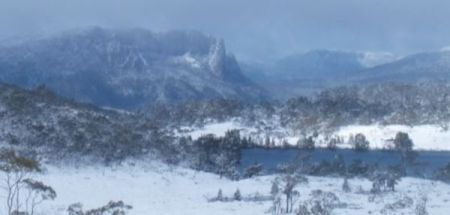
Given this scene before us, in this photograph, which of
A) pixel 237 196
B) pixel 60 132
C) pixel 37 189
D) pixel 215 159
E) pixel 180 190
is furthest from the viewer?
pixel 215 159

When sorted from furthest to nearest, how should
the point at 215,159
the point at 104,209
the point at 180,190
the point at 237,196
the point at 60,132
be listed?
the point at 215,159 < the point at 60,132 < the point at 180,190 < the point at 237,196 < the point at 104,209

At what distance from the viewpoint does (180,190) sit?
5157 inches

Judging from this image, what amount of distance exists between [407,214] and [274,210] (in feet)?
60.1

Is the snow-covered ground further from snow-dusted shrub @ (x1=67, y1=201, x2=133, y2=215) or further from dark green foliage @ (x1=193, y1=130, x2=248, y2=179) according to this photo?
snow-dusted shrub @ (x1=67, y1=201, x2=133, y2=215)

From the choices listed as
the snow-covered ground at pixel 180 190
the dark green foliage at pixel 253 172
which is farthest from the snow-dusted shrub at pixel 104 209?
the dark green foliage at pixel 253 172

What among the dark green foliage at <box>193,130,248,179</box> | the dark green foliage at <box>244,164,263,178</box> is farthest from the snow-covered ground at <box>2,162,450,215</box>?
the dark green foliage at <box>244,164,263,178</box>

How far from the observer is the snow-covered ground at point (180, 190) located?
107250 mm

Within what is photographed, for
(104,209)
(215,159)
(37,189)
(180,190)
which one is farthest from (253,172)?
(37,189)

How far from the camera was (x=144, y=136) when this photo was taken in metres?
172

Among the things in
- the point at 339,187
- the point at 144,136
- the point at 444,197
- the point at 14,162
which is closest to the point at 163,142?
the point at 144,136

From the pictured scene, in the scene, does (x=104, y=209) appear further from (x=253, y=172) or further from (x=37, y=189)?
(x=253, y=172)

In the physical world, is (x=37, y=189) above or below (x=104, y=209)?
above

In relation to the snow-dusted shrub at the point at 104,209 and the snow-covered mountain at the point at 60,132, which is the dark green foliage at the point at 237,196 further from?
the snow-dusted shrub at the point at 104,209

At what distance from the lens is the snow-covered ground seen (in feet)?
352
